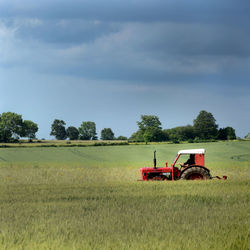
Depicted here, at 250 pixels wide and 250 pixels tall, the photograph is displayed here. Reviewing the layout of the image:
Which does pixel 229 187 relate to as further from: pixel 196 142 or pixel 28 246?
pixel 196 142

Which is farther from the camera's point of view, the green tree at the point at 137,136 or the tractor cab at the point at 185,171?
the green tree at the point at 137,136

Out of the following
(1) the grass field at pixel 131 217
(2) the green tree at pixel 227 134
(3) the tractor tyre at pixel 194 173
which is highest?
(2) the green tree at pixel 227 134

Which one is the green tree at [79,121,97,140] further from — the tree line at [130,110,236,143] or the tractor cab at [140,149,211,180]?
the tractor cab at [140,149,211,180]

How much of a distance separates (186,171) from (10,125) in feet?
193

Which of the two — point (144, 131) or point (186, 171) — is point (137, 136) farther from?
point (186, 171)

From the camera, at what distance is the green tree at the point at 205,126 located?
49.6 meters

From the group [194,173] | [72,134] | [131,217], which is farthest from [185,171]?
[72,134]

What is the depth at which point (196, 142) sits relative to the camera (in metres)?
50.9

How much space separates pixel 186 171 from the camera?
54.9ft

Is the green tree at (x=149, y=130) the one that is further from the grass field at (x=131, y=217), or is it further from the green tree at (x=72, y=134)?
the grass field at (x=131, y=217)

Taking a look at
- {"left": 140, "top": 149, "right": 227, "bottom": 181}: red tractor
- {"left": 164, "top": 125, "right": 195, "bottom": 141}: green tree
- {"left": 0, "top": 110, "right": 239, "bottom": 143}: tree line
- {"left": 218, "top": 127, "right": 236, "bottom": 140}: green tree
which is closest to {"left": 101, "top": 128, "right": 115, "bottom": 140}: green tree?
{"left": 0, "top": 110, "right": 239, "bottom": 143}: tree line

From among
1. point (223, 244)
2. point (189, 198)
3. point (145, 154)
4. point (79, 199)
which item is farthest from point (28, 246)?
point (145, 154)

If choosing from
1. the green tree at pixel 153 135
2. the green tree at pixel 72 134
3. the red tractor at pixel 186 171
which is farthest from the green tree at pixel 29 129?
the red tractor at pixel 186 171

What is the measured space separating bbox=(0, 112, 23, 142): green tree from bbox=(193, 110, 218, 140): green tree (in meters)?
32.5
